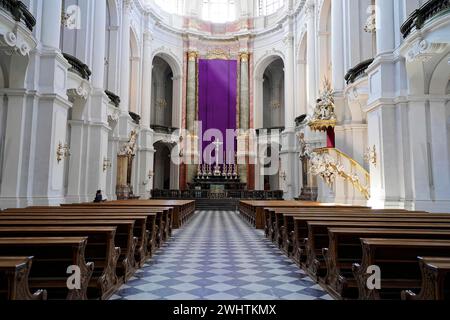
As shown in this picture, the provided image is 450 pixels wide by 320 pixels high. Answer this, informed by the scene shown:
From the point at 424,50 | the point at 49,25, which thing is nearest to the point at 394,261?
the point at 424,50

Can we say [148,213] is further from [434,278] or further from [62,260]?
[434,278]

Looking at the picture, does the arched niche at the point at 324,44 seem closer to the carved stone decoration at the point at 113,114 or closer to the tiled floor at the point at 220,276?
the carved stone decoration at the point at 113,114

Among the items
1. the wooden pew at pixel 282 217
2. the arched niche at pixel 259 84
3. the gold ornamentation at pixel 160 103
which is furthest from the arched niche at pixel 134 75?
the wooden pew at pixel 282 217

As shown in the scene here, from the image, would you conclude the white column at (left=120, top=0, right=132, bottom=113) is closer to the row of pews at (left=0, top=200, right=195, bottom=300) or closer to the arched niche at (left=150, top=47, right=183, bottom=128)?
the arched niche at (left=150, top=47, right=183, bottom=128)

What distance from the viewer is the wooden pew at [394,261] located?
2.83 meters

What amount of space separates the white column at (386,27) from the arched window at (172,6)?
19166 mm

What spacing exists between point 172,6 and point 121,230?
25.1 meters

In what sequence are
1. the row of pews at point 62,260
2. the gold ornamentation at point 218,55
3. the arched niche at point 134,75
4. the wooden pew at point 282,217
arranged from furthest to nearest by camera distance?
the gold ornamentation at point 218,55
the arched niche at point 134,75
the wooden pew at point 282,217
the row of pews at point 62,260

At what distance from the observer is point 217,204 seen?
20234 millimetres

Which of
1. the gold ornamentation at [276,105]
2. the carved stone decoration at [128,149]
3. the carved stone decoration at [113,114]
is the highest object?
the gold ornamentation at [276,105]

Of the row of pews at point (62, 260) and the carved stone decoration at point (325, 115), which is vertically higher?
Result: the carved stone decoration at point (325, 115)

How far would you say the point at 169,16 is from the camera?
25.9m

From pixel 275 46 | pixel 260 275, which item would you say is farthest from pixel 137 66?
pixel 260 275

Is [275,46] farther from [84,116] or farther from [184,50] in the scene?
[84,116]
